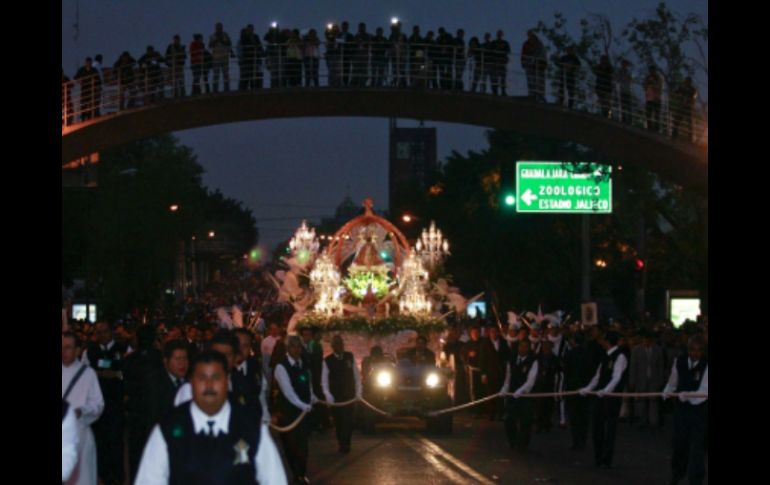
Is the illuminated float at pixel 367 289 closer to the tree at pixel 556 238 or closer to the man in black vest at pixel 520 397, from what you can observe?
the tree at pixel 556 238

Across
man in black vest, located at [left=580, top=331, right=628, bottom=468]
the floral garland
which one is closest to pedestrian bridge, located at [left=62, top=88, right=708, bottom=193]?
the floral garland

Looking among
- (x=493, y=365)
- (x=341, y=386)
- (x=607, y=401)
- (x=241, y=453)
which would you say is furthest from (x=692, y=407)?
(x=493, y=365)

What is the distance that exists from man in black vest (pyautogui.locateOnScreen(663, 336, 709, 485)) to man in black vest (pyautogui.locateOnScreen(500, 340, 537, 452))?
5010 millimetres

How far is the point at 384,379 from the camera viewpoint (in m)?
24.9

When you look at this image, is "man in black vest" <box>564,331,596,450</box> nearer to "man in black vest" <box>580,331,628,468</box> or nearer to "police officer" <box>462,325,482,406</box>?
"man in black vest" <box>580,331,628,468</box>

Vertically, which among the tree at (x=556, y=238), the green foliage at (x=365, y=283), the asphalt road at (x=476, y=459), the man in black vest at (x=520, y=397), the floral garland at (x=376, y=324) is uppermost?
the tree at (x=556, y=238)

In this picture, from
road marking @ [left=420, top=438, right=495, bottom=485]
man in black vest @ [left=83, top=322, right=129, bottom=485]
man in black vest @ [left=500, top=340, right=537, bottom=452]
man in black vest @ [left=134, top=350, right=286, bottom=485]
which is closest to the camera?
man in black vest @ [left=134, top=350, right=286, bottom=485]

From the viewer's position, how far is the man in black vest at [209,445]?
25.5 feet

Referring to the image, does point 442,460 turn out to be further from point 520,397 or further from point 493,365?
point 493,365

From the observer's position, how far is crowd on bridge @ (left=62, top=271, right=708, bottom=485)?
7898 millimetres

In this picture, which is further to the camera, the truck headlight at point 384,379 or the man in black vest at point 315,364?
the truck headlight at point 384,379

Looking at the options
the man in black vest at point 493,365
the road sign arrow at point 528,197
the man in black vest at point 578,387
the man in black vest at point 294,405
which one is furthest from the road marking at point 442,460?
the road sign arrow at point 528,197

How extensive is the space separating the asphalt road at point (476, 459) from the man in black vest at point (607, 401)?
0.27 metres
